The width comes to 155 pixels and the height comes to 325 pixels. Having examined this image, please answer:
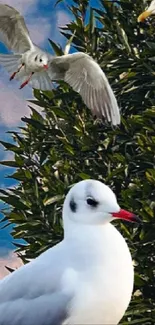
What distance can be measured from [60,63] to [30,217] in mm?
2208

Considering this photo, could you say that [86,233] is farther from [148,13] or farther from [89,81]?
[89,81]

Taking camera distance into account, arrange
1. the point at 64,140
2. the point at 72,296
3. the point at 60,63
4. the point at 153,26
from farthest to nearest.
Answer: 1. the point at 60,63
2. the point at 153,26
3. the point at 64,140
4. the point at 72,296

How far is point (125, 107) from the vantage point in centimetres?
748

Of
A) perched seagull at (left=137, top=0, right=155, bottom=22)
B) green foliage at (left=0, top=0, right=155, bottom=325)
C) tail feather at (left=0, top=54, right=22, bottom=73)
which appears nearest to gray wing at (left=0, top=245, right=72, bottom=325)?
green foliage at (left=0, top=0, right=155, bottom=325)

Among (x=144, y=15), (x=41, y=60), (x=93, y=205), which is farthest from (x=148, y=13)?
(x=93, y=205)

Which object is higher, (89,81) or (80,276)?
(80,276)

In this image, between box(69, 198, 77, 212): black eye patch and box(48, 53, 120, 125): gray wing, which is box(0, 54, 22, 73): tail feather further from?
box(69, 198, 77, 212): black eye patch

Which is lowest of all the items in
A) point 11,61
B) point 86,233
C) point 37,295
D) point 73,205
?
point 11,61

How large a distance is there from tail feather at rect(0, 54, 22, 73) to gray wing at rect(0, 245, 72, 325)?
6258 millimetres

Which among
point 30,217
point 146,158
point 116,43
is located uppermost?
point 116,43

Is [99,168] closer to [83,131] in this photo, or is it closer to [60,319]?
[83,131]

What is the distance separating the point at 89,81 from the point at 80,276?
15.7ft

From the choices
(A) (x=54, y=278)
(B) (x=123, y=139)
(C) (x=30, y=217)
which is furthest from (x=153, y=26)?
(A) (x=54, y=278)

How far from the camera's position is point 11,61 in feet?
34.1
